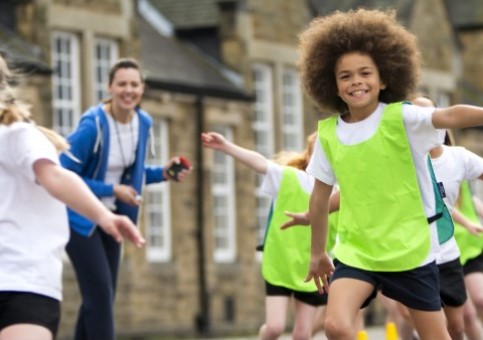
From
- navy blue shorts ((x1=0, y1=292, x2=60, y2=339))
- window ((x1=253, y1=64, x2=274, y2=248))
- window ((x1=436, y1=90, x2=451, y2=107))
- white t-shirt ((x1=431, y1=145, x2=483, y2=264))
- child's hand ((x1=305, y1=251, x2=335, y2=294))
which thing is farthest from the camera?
window ((x1=436, y1=90, x2=451, y2=107))

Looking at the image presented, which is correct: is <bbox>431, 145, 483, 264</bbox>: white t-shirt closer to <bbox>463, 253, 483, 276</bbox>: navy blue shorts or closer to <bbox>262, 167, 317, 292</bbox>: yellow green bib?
<bbox>262, 167, 317, 292</bbox>: yellow green bib

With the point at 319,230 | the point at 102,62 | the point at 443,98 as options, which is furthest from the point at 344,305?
the point at 443,98

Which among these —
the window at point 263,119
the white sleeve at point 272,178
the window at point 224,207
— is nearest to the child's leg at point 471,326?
the white sleeve at point 272,178

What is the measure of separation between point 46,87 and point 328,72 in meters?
17.8

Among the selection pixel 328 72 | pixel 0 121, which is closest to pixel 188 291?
pixel 328 72

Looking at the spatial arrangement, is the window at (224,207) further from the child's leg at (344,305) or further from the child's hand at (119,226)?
the child's hand at (119,226)

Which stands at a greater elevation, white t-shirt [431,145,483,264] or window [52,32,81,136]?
window [52,32,81,136]

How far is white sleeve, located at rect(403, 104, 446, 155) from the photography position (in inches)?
365

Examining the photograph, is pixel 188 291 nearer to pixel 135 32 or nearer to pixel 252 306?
pixel 252 306

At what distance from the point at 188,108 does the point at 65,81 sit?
3.22 meters

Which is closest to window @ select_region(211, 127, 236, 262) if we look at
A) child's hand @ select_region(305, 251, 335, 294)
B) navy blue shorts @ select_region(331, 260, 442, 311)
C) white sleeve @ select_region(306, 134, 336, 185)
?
child's hand @ select_region(305, 251, 335, 294)

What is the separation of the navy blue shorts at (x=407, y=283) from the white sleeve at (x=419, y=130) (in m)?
0.65

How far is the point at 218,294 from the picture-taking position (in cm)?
3192

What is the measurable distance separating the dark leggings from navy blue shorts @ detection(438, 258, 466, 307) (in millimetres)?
2308
